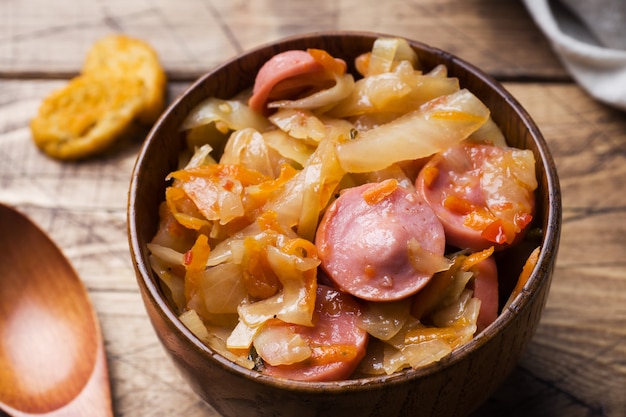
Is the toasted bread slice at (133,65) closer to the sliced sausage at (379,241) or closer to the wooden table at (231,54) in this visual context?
the wooden table at (231,54)

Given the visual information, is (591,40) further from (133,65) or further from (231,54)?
(133,65)

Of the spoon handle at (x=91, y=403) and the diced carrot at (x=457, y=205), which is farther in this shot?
the spoon handle at (x=91, y=403)

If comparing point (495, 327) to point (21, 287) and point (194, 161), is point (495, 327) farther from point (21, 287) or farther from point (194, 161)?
point (21, 287)

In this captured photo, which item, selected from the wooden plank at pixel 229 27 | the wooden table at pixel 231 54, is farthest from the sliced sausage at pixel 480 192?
the wooden plank at pixel 229 27

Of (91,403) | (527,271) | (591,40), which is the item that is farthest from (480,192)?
(591,40)

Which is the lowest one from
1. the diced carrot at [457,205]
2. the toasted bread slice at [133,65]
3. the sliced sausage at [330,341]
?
the toasted bread slice at [133,65]

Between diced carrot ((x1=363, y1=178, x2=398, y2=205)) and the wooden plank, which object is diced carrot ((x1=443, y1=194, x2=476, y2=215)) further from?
the wooden plank

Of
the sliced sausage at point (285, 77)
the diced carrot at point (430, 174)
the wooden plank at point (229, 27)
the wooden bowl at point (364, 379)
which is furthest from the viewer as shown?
the wooden plank at point (229, 27)
